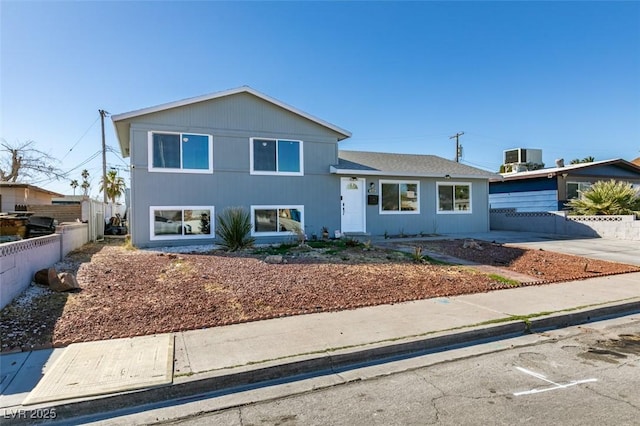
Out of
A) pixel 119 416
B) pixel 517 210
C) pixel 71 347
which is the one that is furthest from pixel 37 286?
pixel 517 210

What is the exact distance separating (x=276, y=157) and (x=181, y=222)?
4.21 m

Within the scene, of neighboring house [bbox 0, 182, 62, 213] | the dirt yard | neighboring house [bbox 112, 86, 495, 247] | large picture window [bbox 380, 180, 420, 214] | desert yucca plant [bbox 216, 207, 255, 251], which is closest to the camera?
the dirt yard

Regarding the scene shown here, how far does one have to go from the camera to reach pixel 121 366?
4109mm

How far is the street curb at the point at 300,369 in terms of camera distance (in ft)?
11.2

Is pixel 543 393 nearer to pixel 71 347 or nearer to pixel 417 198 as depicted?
pixel 71 347

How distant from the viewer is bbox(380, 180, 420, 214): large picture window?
677 inches

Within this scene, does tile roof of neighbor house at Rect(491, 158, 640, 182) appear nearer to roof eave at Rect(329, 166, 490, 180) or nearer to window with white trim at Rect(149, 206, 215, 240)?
roof eave at Rect(329, 166, 490, 180)

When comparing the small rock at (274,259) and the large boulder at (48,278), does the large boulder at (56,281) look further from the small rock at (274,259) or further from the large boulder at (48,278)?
the small rock at (274,259)

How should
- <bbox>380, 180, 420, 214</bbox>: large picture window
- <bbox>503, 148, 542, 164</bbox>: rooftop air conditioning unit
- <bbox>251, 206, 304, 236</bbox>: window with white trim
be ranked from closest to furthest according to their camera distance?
<bbox>251, 206, 304, 236</bbox>: window with white trim → <bbox>380, 180, 420, 214</bbox>: large picture window → <bbox>503, 148, 542, 164</bbox>: rooftop air conditioning unit

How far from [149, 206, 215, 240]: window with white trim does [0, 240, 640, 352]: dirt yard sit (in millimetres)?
1532

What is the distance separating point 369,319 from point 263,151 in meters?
10.3

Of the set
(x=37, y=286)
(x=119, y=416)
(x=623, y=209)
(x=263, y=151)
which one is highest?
(x=263, y=151)

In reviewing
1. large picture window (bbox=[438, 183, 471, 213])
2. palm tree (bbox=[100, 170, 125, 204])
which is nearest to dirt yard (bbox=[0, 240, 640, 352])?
large picture window (bbox=[438, 183, 471, 213])

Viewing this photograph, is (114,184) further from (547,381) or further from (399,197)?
(547,381)
